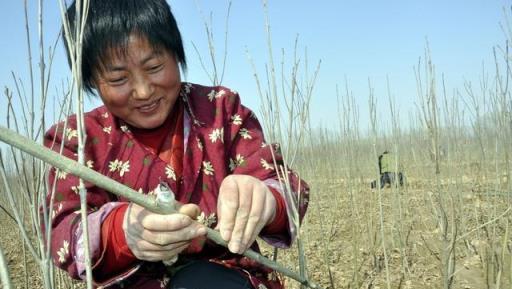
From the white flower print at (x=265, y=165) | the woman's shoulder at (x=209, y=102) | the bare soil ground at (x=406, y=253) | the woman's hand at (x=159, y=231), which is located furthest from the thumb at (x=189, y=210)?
the bare soil ground at (x=406, y=253)

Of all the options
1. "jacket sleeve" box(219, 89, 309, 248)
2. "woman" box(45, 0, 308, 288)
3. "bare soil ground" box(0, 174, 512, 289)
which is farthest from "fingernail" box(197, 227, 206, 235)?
"bare soil ground" box(0, 174, 512, 289)

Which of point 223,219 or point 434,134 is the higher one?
point 434,134

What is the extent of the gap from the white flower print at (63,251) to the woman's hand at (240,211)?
0.28 metres

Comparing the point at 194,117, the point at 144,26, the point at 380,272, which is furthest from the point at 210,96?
the point at 380,272

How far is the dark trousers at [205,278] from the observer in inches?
31.0

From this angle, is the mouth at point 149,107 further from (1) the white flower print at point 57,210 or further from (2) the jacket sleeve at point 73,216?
(1) the white flower print at point 57,210

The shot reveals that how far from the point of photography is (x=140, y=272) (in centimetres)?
85

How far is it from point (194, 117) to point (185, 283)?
351 millimetres

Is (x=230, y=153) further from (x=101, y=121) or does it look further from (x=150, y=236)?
(x=150, y=236)

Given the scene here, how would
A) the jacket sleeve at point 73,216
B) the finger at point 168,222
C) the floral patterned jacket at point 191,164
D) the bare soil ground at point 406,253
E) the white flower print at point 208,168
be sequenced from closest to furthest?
the finger at point 168,222
the jacket sleeve at point 73,216
the floral patterned jacket at point 191,164
the white flower print at point 208,168
the bare soil ground at point 406,253

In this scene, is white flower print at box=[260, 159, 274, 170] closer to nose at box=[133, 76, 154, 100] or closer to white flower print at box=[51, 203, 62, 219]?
nose at box=[133, 76, 154, 100]

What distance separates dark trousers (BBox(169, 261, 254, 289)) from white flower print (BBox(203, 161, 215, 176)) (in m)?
0.19

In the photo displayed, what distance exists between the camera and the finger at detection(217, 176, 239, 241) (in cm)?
59

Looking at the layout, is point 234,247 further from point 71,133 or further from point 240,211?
point 71,133
